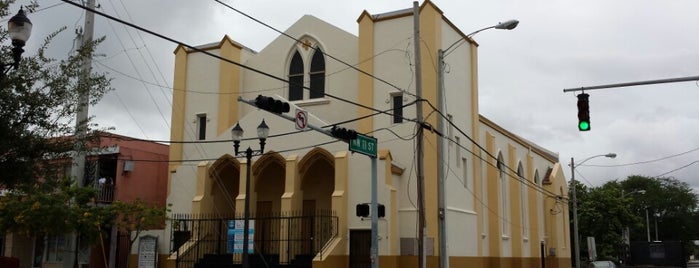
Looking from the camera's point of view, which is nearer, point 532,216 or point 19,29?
point 19,29

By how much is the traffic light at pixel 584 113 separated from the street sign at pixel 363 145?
221 inches

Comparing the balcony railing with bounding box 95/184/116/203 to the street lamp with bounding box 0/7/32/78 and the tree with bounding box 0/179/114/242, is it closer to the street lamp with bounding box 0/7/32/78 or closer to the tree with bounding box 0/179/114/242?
the tree with bounding box 0/179/114/242

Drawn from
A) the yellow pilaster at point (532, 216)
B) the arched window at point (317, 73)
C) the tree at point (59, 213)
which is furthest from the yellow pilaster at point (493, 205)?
the tree at point (59, 213)

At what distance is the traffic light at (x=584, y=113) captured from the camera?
17641 mm

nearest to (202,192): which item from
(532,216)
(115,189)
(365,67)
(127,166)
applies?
(127,166)

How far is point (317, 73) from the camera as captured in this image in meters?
30.0

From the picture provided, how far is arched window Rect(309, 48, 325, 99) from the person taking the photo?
29.9m

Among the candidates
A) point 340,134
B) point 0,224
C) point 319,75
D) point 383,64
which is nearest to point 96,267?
point 0,224

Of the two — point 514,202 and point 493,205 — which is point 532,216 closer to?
point 514,202

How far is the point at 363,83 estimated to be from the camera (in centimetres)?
2772

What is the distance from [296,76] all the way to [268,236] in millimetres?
7099

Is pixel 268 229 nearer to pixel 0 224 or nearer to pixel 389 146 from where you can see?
pixel 389 146

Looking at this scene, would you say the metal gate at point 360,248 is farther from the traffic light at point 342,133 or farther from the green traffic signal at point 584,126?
the green traffic signal at point 584,126

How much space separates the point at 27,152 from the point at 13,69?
1.41 meters
